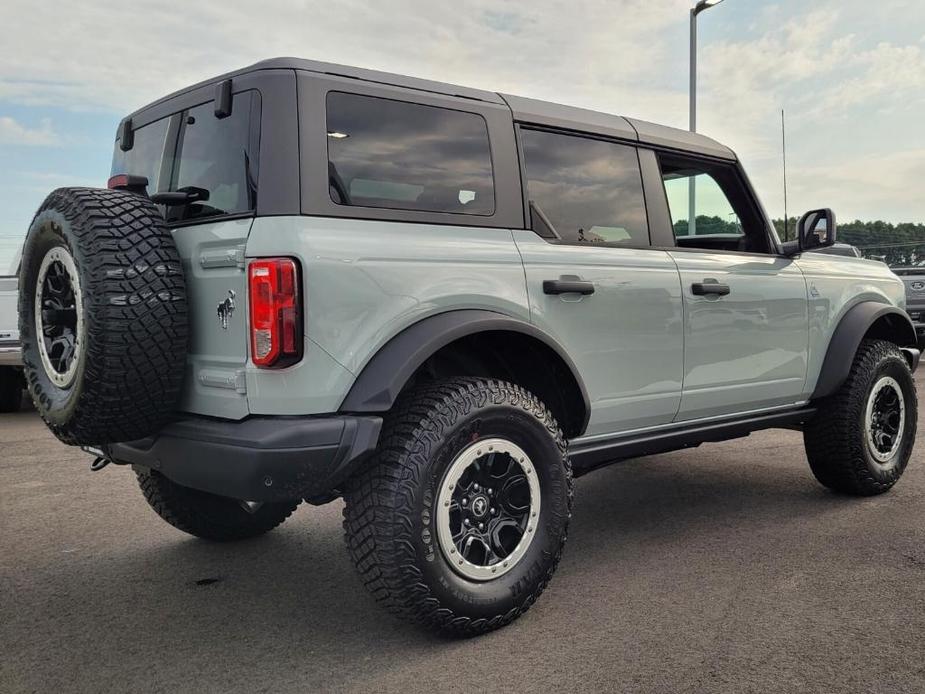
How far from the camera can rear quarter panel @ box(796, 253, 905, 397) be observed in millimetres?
4724

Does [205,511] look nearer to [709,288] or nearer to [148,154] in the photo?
[148,154]

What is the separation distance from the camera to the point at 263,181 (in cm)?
279

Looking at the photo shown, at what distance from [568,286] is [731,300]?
46.1 inches

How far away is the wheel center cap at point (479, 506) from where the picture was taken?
3090mm

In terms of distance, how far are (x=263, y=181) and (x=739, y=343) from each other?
256 cm

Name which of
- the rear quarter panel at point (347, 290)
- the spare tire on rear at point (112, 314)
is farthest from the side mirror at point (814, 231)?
the spare tire on rear at point (112, 314)

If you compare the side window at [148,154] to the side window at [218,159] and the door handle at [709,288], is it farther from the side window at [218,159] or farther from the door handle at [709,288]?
the door handle at [709,288]

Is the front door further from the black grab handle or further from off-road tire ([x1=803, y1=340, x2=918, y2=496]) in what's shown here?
off-road tire ([x1=803, y1=340, x2=918, y2=496])

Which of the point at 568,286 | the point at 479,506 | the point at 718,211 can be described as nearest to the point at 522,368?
the point at 568,286

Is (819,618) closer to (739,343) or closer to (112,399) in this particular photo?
(739,343)

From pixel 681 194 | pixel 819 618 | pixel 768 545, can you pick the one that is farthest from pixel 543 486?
pixel 681 194

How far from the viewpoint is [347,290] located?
2.79m

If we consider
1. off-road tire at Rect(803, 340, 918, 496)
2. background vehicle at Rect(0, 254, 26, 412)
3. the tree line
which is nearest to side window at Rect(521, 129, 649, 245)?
off-road tire at Rect(803, 340, 918, 496)

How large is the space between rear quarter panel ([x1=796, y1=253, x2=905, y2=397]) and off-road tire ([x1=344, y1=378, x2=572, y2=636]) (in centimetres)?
Answer: 225
